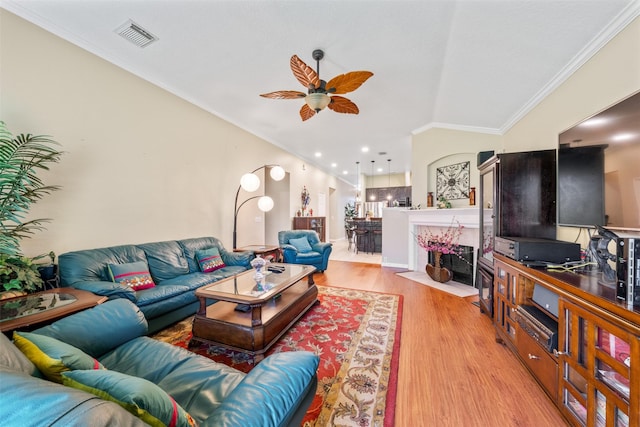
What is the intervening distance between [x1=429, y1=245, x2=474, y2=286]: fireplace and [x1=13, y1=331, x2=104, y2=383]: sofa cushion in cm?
458

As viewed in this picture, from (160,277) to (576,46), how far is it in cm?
462

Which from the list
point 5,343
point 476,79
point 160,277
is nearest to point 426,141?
point 476,79

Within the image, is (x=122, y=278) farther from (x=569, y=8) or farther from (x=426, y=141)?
(x=426, y=141)

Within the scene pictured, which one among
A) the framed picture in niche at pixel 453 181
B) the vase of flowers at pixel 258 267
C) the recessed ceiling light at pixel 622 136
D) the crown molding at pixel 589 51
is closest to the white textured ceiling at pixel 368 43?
the crown molding at pixel 589 51

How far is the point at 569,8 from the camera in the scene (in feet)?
5.57

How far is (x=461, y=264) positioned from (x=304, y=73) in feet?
13.2

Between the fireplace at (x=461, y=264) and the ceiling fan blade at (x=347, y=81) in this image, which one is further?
the fireplace at (x=461, y=264)

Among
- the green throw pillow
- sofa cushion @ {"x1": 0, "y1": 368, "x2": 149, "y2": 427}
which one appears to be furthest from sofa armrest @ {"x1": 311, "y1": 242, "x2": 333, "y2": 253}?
sofa cushion @ {"x1": 0, "y1": 368, "x2": 149, "y2": 427}

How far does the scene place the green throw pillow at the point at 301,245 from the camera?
4773mm

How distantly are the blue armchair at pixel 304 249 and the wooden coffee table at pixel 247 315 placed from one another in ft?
6.31

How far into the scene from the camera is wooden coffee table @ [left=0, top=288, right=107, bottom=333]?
138 centimetres

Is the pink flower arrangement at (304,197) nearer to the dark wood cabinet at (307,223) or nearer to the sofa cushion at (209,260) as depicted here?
the dark wood cabinet at (307,223)

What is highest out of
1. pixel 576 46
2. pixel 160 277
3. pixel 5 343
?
pixel 576 46

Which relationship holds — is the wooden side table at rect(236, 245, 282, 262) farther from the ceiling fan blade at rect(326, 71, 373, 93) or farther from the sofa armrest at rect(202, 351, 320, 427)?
the sofa armrest at rect(202, 351, 320, 427)
